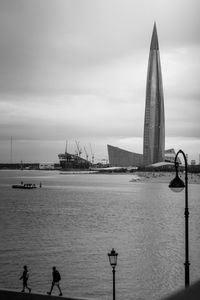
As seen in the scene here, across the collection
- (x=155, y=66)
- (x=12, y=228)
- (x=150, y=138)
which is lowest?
(x=12, y=228)

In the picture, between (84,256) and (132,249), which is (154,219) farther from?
(84,256)

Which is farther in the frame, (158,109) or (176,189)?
(158,109)

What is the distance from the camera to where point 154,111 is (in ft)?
440

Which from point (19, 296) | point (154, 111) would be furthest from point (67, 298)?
point (154, 111)

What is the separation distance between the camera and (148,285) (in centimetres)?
1252

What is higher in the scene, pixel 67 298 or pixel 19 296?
pixel 67 298

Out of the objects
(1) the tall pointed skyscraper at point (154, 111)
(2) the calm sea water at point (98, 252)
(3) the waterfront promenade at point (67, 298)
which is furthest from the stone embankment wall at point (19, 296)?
(1) the tall pointed skyscraper at point (154, 111)

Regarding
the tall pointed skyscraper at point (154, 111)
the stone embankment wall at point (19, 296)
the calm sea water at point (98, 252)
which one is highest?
the tall pointed skyscraper at point (154, 111)

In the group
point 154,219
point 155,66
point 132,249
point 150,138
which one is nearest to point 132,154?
point 150,138

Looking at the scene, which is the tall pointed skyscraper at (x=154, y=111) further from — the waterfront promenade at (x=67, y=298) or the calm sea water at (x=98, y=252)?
the waterfront promenade at (x=67, y=298)

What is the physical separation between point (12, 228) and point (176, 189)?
1986 cm

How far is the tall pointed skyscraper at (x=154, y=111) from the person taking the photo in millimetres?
131250

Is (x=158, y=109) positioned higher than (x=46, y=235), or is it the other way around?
(x=158, y=109)

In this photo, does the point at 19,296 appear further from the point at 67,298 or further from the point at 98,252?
the point at 98,252
